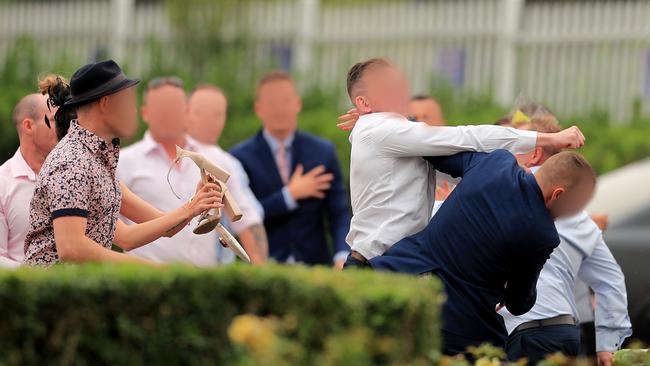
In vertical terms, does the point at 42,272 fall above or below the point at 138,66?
above

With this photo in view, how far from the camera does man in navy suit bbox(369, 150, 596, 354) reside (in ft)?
20.1

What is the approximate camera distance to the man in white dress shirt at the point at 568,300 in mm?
7336

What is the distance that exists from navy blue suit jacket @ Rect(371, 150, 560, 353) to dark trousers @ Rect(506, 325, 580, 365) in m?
0.95

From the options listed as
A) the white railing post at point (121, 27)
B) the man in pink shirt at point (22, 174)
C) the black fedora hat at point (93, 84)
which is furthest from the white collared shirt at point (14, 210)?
the white railing post at point (121, 27)

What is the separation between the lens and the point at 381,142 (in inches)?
250

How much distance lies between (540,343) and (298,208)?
333cm

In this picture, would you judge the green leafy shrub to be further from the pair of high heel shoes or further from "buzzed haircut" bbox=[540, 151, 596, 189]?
the pair of high heel shoes

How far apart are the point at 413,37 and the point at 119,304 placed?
13.2 meters

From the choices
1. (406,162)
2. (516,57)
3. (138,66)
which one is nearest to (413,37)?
(516,57)

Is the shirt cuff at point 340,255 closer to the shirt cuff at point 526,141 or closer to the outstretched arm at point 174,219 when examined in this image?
the outstretched arm at point 174,219

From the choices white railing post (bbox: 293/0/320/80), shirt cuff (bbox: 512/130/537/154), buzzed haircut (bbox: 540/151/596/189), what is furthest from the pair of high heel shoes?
white railing post (bbox: 293/0/320/80)

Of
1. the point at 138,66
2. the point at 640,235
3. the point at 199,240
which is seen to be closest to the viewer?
the point at 199,240

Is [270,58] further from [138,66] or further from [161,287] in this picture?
[161,287]

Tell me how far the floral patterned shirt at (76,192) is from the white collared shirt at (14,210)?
65 cm
